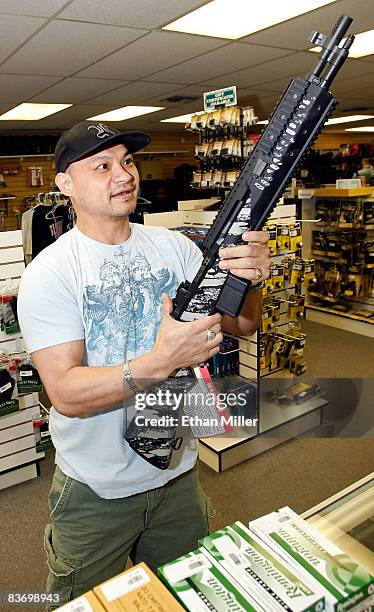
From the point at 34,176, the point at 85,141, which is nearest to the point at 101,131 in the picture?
the point at 85,141

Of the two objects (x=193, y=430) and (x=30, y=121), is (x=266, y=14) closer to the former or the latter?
(x=193, y=430)

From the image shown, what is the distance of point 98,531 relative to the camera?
4.32ft

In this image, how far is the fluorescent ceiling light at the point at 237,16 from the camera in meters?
2.84

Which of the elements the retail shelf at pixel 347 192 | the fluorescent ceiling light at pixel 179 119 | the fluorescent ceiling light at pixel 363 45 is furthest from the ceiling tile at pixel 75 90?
the retail shelf at pixel 347 192

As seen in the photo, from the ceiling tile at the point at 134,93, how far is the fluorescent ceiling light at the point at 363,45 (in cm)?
172

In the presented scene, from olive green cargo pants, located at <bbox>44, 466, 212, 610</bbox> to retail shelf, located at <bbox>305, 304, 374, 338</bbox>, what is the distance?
16.1 ft

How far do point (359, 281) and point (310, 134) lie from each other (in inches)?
211

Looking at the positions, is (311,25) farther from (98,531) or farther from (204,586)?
(204,586)

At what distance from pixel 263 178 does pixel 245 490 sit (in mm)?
2457

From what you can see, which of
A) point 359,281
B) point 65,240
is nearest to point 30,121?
point 359,281

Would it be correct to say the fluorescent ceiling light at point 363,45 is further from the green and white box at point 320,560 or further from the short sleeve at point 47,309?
the green and white box at point 320,560

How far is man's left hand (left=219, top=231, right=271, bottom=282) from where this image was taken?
102 centimetres

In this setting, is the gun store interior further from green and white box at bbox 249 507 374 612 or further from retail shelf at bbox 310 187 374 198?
retail shelf at bbox 310 187 374 198

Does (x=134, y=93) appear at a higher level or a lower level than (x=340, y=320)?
higher
